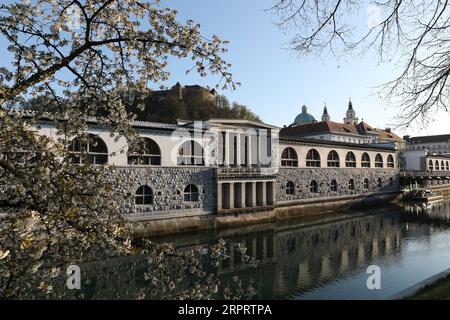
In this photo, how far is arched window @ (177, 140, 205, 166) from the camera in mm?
27328

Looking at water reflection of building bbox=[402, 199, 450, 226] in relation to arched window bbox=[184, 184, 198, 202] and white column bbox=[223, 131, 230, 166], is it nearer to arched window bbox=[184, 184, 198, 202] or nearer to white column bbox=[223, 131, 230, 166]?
white column bbox=[223, 131, 230, 166]

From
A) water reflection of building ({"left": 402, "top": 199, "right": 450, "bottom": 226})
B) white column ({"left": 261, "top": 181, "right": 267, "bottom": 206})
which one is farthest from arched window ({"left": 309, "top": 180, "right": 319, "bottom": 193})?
water reflection of building ({"left": 402, "top": 199, "right": 450, "bottom": 226})

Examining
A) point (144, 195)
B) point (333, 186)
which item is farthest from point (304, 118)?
point (144, 195)

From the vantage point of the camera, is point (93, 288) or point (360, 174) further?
point (360, 174)

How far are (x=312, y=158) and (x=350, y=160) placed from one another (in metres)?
7.66

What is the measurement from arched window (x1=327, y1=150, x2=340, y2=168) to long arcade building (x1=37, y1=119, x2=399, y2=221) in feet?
0.35

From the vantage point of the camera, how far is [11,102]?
5.01 metres
